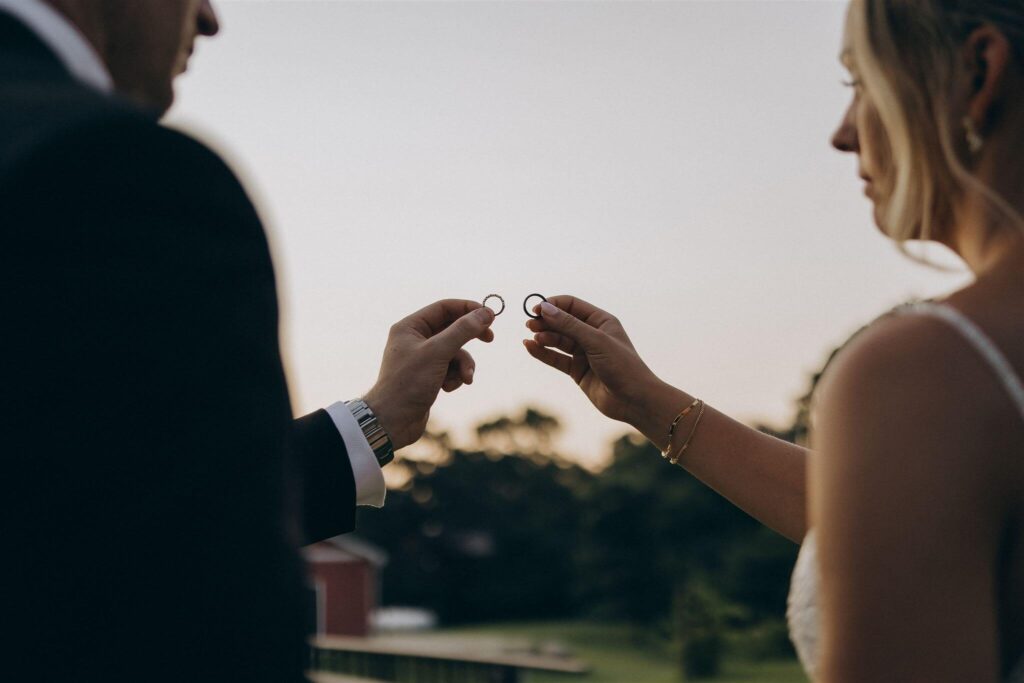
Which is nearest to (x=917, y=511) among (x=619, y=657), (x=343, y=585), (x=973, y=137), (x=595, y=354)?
(x=973, y=137)

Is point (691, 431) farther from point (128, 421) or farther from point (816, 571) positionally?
point (128, 421)

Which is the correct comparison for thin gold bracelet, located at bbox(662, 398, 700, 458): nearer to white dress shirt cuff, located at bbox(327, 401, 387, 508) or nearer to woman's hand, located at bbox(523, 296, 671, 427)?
woman's hand, located at bbox(523, 296, 671, 427)

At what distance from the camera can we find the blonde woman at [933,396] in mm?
1263

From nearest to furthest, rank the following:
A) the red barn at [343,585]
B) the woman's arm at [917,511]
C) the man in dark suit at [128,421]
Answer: the man in dark suit at [128,421], the woman's arm at [917,511], the red barn at [343,585]

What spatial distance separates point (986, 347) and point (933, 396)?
0.11m

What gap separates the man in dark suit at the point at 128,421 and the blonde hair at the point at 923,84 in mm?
978

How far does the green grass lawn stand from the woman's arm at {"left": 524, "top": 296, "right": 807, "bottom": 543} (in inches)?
1260

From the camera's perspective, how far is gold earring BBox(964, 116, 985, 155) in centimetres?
145

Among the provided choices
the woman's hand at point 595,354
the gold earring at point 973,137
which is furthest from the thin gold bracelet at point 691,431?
the gold earring at point 973,137

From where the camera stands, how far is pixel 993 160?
147 cm

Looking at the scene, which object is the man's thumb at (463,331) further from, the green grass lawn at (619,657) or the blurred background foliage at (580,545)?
the blurred background foliage at (580,545)

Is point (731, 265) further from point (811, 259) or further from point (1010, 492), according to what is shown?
point (1010, 492)

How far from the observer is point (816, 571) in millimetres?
1503

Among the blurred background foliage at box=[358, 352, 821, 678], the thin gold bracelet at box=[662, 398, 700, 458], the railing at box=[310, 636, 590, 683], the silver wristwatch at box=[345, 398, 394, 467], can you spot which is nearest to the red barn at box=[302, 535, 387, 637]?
the blurred background foliage at box=[358, 352, 821, 678]
